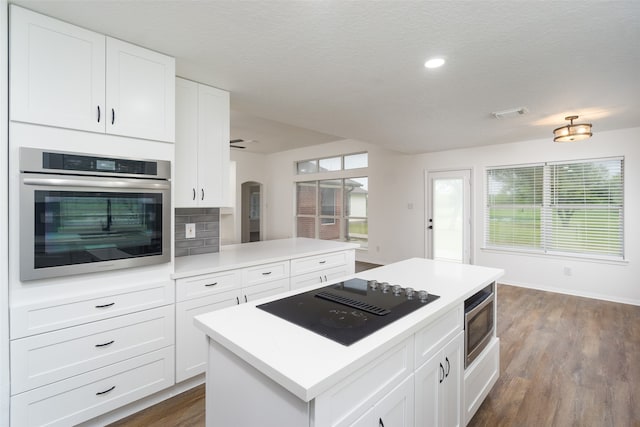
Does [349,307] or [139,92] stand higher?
[139,92]

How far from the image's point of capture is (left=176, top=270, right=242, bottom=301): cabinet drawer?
2104 mm

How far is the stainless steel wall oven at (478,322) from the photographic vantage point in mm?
1723

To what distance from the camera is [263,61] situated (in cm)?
224

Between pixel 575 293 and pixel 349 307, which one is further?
pixel 575 293

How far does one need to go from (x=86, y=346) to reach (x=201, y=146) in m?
1.60

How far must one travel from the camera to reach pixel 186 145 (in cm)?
244

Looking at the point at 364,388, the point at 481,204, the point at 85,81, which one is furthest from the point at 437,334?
the point at 481,204

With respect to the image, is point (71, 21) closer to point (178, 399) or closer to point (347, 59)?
point (347, 59)

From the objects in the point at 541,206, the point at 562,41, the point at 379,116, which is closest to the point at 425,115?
the point at 379,116

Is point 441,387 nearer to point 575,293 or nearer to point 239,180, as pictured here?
point 575,293

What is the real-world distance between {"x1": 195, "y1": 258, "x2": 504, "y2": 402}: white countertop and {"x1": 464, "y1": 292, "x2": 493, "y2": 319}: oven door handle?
0.54 feet

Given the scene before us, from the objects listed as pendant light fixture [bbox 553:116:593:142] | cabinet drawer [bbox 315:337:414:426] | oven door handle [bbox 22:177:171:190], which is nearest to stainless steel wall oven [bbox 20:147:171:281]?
oven door handle [bbox 22:177:171:190]

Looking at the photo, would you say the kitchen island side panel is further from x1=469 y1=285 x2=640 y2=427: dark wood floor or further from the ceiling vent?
the ceiling vent

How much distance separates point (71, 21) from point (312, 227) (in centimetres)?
657
